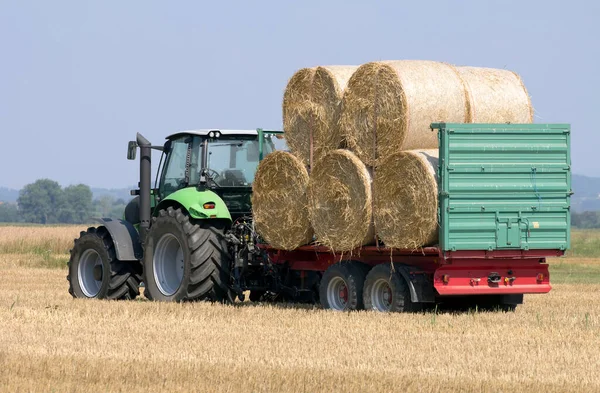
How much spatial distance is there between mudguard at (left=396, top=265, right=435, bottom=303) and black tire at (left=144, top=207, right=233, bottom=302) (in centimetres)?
269

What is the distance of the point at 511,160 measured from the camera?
41.8 ft

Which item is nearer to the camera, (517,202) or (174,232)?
(517,202)

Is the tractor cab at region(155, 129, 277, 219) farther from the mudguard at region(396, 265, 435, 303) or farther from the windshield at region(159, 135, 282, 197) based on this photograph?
the mudguard at region(396, 265, 435, 303)

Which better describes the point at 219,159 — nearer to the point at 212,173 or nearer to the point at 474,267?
the point at 212,173

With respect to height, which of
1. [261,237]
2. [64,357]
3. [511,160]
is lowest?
[64,357]

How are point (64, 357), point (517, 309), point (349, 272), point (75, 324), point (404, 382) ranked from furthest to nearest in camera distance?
1. point (517, 309)
2. point (349, 272)
3. point (75, 324)
4. point (64, 357)
5. point (404, 382)

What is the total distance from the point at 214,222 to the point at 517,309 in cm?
382

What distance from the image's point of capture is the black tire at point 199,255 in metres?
14.6

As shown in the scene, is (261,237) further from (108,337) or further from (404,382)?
(404,382)

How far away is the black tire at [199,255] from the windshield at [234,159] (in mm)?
628

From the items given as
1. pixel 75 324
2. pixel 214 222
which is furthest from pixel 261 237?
pixel 75 324

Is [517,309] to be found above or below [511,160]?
below

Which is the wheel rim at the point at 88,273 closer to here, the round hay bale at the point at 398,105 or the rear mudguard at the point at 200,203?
the rear mudguard at the point at 200,203

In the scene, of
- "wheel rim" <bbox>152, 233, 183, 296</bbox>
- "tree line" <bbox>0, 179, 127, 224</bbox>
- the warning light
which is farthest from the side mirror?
"tree line" <bbox>0, 179, 127, 224</bbox>
